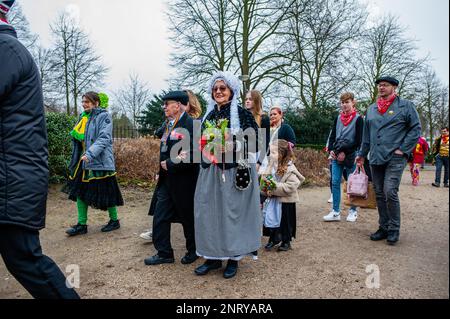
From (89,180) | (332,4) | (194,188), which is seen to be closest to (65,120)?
(89,180)

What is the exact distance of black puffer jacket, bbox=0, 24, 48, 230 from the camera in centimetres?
210

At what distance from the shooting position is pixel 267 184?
4309 mm

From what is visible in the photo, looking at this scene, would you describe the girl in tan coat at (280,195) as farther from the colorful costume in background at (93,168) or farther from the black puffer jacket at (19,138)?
the black puffer jacket at (19,138)

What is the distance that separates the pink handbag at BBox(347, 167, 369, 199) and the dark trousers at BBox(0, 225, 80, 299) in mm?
4166

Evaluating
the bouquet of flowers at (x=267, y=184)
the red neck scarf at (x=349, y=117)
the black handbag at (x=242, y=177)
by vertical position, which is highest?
the red neck scarf at (x=349, y=117)

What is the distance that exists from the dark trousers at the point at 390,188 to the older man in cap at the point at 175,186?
253 cm

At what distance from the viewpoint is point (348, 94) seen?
5.55 m

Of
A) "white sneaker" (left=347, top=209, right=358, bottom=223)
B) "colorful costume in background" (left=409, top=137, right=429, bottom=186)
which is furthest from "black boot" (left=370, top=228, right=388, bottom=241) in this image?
"colorful costume in background" (left=409, top=137, right=429, bottom=186)

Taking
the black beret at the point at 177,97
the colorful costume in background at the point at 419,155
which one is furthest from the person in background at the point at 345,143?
the colorful costume in background at the point at 419,155

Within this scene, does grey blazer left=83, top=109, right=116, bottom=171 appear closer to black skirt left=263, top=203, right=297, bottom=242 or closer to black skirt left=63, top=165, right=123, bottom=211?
black skirt left=63, top=165, right=123, bottom=211

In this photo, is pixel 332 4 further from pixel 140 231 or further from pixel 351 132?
pixel 140 231

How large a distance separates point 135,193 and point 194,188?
4538 mm

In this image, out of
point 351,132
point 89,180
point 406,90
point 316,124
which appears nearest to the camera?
point 89,180

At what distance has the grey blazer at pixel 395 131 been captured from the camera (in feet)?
14.4
